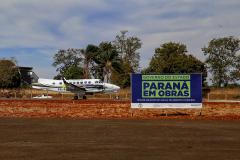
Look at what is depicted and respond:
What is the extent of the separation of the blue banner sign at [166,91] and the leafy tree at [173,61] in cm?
5867

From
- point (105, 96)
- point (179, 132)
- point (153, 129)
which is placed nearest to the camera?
point (179, 132)

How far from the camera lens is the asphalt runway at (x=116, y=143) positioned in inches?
468

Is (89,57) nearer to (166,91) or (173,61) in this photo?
(173,61)

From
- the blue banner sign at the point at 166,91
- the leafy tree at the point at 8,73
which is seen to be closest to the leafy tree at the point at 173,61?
the leafy tree at the point at 8,73

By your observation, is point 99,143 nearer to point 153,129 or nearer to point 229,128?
point 153,129

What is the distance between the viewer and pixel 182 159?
11.2m

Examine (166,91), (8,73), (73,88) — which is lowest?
(166,91)

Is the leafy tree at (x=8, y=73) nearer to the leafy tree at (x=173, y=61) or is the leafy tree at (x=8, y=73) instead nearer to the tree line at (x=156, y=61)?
the tree line at (x=156, y=61)

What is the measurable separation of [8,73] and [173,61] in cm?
4146

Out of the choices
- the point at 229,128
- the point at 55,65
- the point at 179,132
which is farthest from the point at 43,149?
the point at 55,65

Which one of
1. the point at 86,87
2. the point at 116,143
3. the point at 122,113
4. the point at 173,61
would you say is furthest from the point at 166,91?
the point at 173,61

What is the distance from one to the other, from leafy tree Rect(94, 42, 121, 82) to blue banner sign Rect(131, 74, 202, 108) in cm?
7626

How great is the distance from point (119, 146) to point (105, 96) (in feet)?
212

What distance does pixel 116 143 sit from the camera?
14.4m
